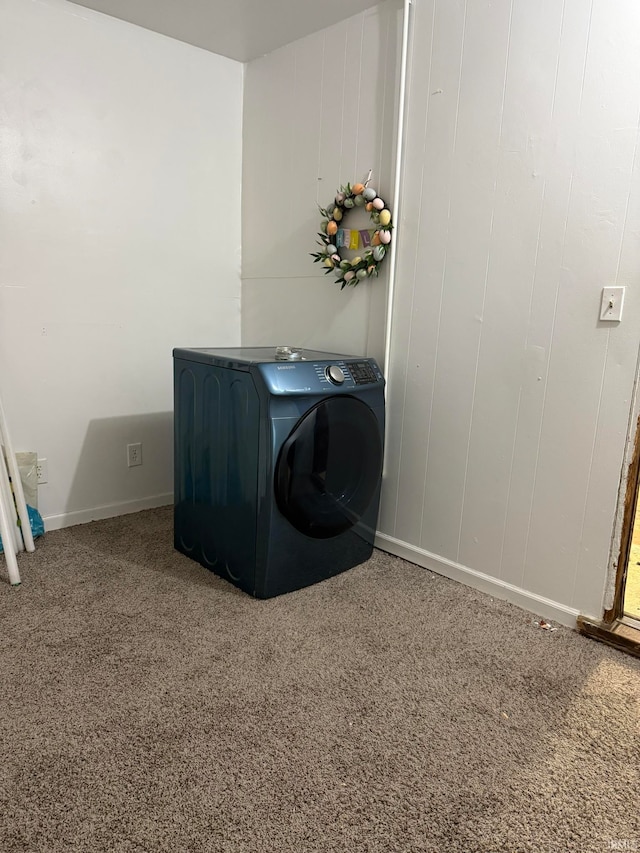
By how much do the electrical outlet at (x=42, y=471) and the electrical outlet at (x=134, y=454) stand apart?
360 millimetres

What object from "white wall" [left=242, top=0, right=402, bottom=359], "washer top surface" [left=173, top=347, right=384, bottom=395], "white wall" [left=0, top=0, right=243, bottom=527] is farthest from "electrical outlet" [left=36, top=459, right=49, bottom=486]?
"white wall" [left=242, top=0, right=402, bottom=359]

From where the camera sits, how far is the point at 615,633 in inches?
70.6

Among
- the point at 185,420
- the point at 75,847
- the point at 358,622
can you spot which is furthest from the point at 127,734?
the point at 185,420

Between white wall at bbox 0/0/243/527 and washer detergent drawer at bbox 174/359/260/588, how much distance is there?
0.56m

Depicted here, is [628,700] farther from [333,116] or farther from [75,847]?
[333,116]

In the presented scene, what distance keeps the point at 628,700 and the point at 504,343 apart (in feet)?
3.59

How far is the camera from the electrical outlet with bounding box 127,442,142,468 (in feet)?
8.97

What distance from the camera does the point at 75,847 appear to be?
1.08 meters

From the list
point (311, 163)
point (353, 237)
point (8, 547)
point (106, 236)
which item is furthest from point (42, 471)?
point (311, 163)

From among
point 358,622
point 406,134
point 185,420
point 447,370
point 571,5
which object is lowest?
point 358,622

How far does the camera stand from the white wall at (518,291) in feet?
5.64

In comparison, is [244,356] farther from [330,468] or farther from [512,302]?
[512,302]

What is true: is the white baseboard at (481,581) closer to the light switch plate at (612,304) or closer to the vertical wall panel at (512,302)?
the vertical wall panel at (512,302)

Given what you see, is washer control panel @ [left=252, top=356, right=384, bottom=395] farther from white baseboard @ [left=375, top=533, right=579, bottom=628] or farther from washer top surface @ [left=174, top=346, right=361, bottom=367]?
white baseboard @ [left=375, top=533, right=579, bottom=628]
